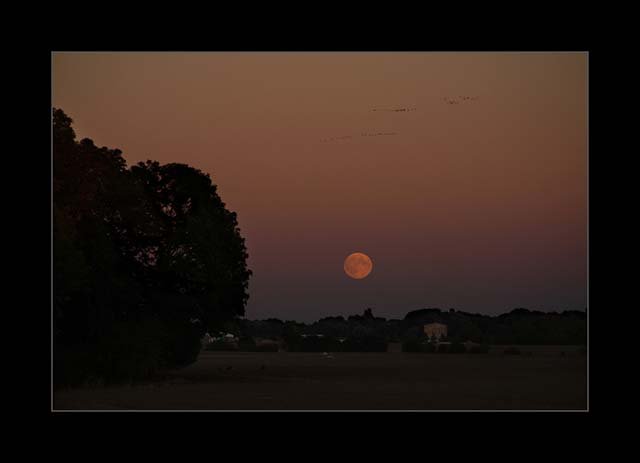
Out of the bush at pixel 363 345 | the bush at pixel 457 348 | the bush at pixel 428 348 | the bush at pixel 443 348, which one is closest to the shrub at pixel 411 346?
the bush at pixel 428 348

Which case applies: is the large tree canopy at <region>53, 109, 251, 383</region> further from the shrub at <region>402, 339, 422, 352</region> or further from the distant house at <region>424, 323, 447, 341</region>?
the distant house at <region>424, 323, 447, 341</region>

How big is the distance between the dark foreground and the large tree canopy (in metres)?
1.25

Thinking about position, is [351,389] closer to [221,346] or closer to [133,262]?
[133,262]

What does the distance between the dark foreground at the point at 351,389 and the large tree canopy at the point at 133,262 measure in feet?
4.10

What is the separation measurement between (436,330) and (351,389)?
65435 millimetres

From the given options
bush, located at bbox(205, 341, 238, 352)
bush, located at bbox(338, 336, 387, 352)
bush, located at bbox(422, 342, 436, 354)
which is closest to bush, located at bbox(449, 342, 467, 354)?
bush, located at bbox(422, 342, 436, 354)

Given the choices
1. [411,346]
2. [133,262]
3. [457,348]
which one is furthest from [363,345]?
[133,262]

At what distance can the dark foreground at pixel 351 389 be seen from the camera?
1407 inches

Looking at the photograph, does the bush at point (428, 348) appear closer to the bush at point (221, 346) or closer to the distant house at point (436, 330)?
the distant house at point (436, 330)

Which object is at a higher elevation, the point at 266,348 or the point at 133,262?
the point at 133,262

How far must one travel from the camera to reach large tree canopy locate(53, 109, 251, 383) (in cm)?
3444

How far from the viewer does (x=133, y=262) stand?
42125mm

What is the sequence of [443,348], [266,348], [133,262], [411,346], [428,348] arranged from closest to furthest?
1. [133,262]
2. [266,348]
3. [443,348]
4. [411,346]
5. [428,348]
